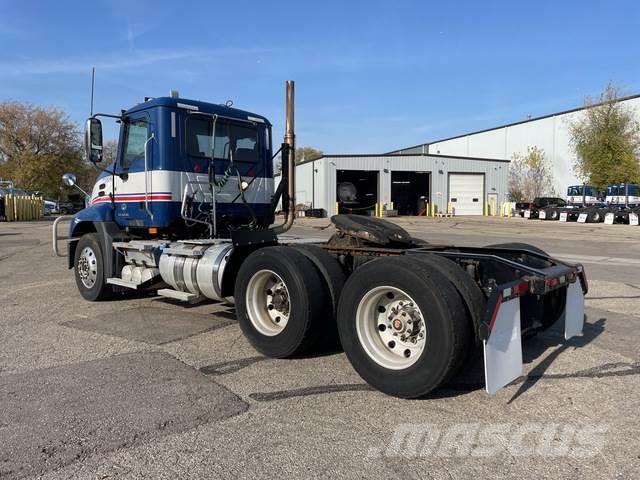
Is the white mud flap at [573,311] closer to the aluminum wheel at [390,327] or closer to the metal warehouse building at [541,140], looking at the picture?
the aluminum wheel at [390,327]

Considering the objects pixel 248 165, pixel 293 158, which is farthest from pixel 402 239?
pixel 248 165

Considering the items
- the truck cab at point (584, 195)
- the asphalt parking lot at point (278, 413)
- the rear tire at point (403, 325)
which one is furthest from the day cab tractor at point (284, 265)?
the truck cab at point (584, 195)

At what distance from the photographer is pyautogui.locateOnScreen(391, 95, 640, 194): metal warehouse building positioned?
179 ft

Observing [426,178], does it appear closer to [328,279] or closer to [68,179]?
[68,179]

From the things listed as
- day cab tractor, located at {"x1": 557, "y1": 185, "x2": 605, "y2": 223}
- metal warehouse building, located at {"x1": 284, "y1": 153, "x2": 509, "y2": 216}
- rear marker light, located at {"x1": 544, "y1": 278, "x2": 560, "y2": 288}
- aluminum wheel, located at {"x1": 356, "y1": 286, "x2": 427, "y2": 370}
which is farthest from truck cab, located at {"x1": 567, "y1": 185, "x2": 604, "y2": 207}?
aluminum wheel, located at {"x1": 356, "y1": 286, "x2": 427, "y2": 370}

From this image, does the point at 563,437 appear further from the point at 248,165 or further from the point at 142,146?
the point at 142,146

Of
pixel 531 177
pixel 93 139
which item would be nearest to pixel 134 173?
pixel 93 139

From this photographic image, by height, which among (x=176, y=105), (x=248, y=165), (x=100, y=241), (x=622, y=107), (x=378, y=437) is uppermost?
(x=622, y=107)

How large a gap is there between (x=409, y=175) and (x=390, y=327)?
4877cm

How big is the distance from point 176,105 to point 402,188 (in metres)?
48.4

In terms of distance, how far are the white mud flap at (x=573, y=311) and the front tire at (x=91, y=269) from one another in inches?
240

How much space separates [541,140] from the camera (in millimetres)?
58250

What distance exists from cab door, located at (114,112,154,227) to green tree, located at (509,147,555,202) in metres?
55.0

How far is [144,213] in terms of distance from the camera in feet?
24.2
